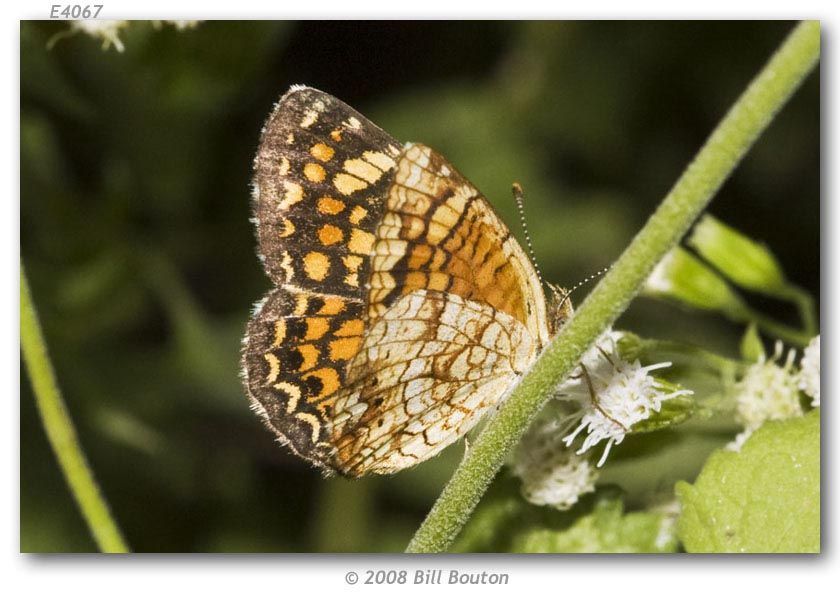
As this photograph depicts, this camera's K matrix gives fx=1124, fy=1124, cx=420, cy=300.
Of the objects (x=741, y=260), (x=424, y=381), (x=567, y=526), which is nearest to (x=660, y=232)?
(x=424, y=381)

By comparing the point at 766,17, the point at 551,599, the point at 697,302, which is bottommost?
the point at 551,599

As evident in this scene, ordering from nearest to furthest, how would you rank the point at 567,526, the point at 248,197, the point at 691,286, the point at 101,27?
the point at 567,526 < the point at 101,27 < the point at 691,286 < the point at 248,197

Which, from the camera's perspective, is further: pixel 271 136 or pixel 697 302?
pixel 697 302

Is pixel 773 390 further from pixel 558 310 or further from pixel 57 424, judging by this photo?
pixel 57 424

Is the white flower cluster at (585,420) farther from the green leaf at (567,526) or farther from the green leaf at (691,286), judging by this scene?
the green leaf at (691,286)

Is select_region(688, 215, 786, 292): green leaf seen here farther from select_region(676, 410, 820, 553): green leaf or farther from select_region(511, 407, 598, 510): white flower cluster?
select_region(511, 407, 598, 510): white flower cluster

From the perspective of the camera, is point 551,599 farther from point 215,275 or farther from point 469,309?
point 215,275

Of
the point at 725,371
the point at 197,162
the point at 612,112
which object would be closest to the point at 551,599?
the point at 725,371
